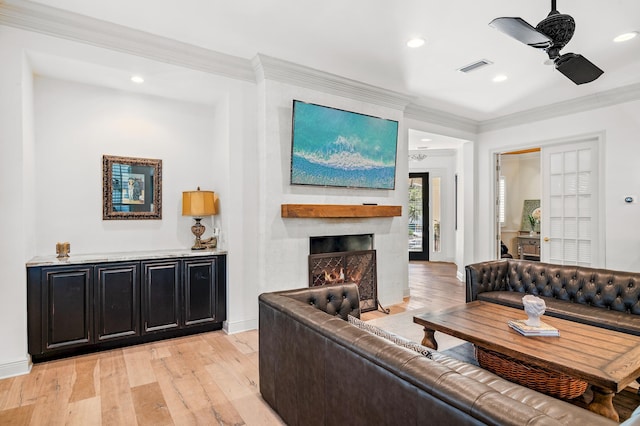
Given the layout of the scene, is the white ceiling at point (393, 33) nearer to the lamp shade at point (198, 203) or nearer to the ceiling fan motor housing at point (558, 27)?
the ceiling fan motor housing at point (558, 27)

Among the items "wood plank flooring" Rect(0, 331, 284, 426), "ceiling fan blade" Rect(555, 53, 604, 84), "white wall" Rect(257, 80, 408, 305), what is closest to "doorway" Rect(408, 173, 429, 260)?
"white wall" Rect(257, 80, 408, 305)

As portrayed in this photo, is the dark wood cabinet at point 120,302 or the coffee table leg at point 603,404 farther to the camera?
the dark wood cabinet at point 120,302

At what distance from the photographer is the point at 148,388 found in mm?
2678

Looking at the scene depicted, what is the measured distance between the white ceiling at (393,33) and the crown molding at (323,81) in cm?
9

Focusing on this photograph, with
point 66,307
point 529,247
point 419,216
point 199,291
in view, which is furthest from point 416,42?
point 419,216

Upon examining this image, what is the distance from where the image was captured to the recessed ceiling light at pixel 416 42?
347 cm

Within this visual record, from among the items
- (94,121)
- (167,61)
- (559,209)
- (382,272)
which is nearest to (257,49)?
(167,61)

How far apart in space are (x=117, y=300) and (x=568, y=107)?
649 centimetres

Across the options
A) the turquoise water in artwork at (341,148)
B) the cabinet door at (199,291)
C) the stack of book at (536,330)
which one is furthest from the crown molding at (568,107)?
the cabinet door at (199,291)

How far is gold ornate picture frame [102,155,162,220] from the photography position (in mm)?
3861

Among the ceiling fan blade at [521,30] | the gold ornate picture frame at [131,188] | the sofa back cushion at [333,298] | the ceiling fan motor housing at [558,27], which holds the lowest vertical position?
the sofa back cushion at [333,298]

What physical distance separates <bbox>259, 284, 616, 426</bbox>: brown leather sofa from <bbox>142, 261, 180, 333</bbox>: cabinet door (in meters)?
1.71

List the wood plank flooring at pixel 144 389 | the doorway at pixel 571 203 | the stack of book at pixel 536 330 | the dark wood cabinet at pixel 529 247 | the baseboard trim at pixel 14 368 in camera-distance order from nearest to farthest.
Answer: the wood plank flooring at pixel 144 389 < the stack of book at pixel 536 330 < the baseboard trim at pixel 14 368 < the doorway at pixel 571 203 < the dark wood cabinet at pixel 529 247

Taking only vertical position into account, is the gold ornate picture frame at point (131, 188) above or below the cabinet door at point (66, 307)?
above
